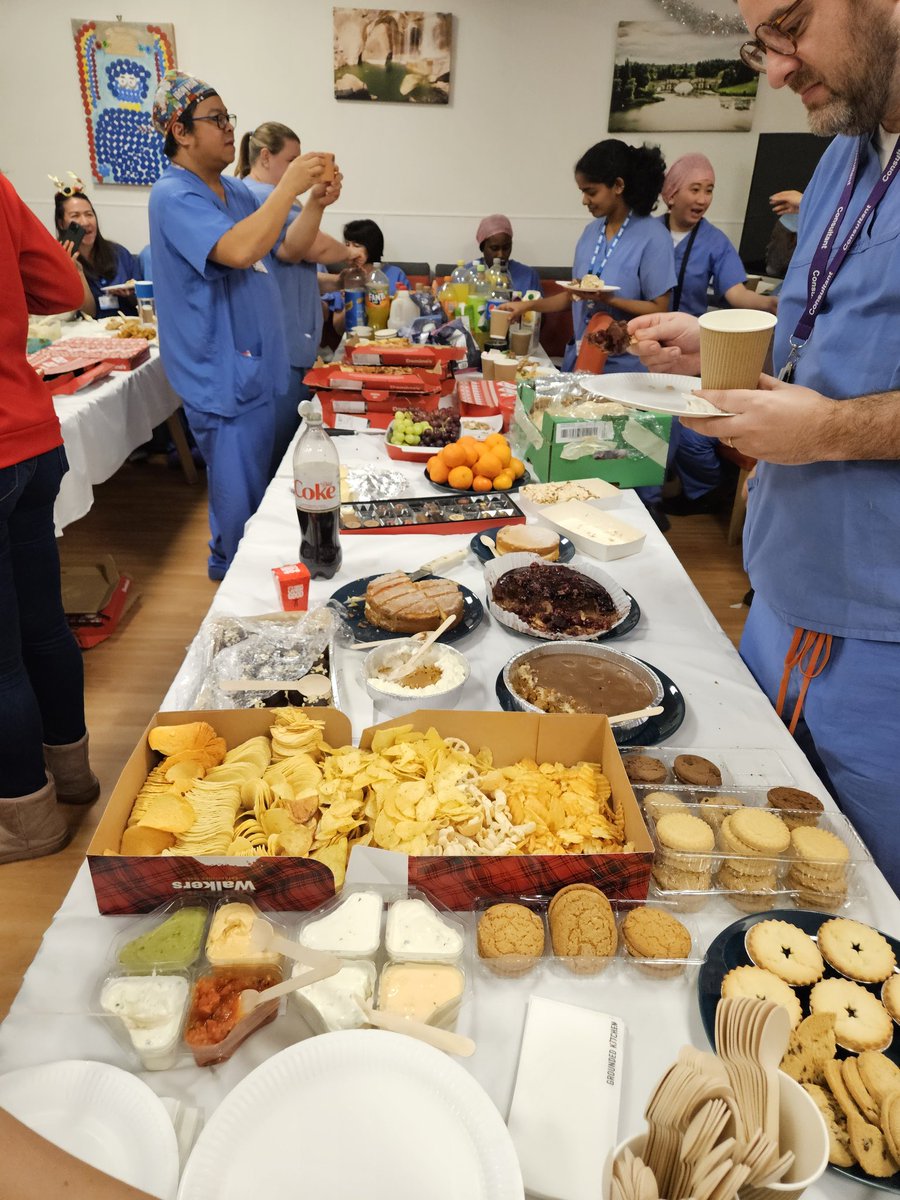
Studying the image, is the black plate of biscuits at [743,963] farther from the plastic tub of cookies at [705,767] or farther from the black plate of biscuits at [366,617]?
the black plate of biscuits at [366,617]

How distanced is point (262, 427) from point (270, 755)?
239 centimetres

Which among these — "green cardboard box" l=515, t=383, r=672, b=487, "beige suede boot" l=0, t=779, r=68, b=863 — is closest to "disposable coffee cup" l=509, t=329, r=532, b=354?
"green cardboard box" l=515, t=383, r=672, b=487

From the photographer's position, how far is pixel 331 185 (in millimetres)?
2936

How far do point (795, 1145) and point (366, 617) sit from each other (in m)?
1.19

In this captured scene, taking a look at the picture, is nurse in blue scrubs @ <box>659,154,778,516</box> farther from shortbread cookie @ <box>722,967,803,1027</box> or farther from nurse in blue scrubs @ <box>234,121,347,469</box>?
shortbread cookie @ <box>722,967,803,1027</box>

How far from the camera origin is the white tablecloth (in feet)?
10.2

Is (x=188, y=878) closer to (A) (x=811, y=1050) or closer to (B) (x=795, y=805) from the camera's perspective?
(A) (x=811, y=1050)

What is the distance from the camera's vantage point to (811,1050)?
0.79 m

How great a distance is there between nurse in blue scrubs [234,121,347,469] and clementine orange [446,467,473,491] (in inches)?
57.3

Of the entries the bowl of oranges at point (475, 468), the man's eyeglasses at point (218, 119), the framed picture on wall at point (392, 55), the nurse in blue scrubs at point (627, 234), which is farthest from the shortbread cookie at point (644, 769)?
the framed picture on wall at point (392, 55)

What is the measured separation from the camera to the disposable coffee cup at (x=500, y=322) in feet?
13.3

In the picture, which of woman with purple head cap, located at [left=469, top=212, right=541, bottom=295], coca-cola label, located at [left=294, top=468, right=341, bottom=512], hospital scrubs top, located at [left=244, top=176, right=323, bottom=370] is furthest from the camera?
woman with purple head cap, located at [left=469, top=212, right=541, bottom=295]

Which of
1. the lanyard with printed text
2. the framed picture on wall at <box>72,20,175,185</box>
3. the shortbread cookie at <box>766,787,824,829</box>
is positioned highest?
the framed picture on wall at <box>72,20,175,185</box>

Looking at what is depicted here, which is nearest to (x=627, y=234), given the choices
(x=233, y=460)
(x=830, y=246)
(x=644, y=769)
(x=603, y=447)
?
(x=603, y=447)
